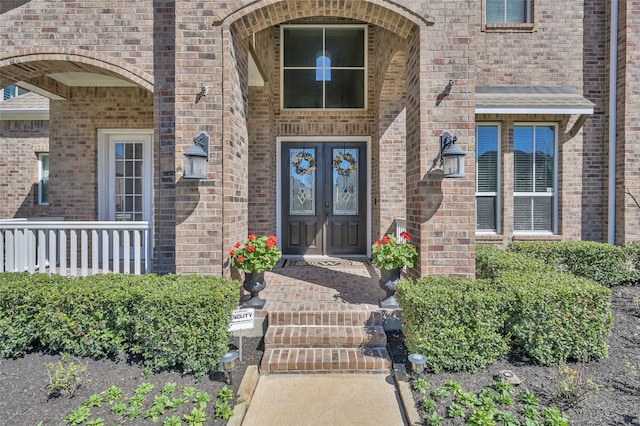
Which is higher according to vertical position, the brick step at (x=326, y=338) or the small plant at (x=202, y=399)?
the brick step at (x=326, y=338)

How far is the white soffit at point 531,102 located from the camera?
5699 mm

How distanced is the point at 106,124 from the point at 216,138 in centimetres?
378

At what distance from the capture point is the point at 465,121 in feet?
12.5

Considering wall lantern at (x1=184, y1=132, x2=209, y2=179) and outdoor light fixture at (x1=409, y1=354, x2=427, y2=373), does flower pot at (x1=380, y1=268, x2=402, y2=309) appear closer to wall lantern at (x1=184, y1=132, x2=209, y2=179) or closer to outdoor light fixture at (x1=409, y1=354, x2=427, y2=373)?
outdoor light fixture at (x1=409, y1=354, x2=427, y2=373)

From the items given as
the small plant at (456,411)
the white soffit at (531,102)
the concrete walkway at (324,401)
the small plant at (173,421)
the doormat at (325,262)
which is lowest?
the concrete walkway at (324,401)

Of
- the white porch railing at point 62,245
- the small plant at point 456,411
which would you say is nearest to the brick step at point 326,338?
the small plant at point 456,411

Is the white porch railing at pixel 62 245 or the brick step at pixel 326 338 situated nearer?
the brick step at pixel 326 338

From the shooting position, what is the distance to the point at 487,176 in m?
6.46

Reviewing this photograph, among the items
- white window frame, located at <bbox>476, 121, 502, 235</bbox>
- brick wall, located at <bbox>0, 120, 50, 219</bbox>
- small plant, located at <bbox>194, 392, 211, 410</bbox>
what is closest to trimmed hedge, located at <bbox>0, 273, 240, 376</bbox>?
small plant, located at <bbox>194, 392, 211, 410</bbox>

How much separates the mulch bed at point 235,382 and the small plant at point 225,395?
0.26ft

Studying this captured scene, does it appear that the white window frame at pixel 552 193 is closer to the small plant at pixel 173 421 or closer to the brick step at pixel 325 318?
the brick step at pixel 325 318

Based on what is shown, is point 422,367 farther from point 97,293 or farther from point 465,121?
point 97,293

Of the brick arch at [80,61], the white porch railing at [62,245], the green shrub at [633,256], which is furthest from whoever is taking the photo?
the green shrub at [633,256]

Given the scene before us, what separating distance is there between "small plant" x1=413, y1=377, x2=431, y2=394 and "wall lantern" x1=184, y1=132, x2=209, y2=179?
2953 mm
